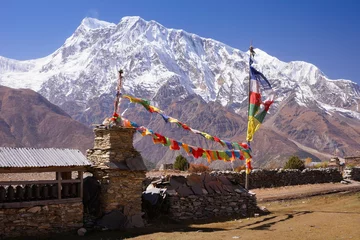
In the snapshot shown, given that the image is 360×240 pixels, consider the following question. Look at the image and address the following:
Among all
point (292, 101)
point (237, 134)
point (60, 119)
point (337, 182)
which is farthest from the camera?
point (292, 101)

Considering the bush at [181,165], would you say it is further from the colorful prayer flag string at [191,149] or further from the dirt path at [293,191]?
the colorful prayer flag string at [191,149]

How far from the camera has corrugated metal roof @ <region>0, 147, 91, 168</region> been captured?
15.0 metres

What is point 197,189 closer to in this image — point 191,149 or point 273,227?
point 191,149

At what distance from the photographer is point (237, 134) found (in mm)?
152250

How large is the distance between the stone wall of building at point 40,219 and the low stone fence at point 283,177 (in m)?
14.8

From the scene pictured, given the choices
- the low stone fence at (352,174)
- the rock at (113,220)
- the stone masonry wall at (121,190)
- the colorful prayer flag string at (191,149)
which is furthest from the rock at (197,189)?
the low stone fence at (352,174)

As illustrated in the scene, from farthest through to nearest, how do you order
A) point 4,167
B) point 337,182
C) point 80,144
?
point 80,144 < point 337,182 < point 4,167

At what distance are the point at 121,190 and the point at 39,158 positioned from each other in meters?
3.33

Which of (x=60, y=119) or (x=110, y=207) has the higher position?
(x=60, y=119)

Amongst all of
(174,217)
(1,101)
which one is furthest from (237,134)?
A: (174,217)

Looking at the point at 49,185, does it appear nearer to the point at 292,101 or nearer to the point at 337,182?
the point at 337,182

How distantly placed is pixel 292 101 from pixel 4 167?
190588mm

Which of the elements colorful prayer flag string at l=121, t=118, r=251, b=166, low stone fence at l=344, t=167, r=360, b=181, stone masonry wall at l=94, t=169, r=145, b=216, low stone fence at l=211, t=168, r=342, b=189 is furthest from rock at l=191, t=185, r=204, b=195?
low stone fence at l=344, t=167, r=360, b=181

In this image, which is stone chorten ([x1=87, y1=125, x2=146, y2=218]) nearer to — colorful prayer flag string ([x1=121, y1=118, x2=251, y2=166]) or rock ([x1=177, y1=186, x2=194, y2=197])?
colorful prayer flag string ([x1=121, y1=118, x2=251, y2=166])
